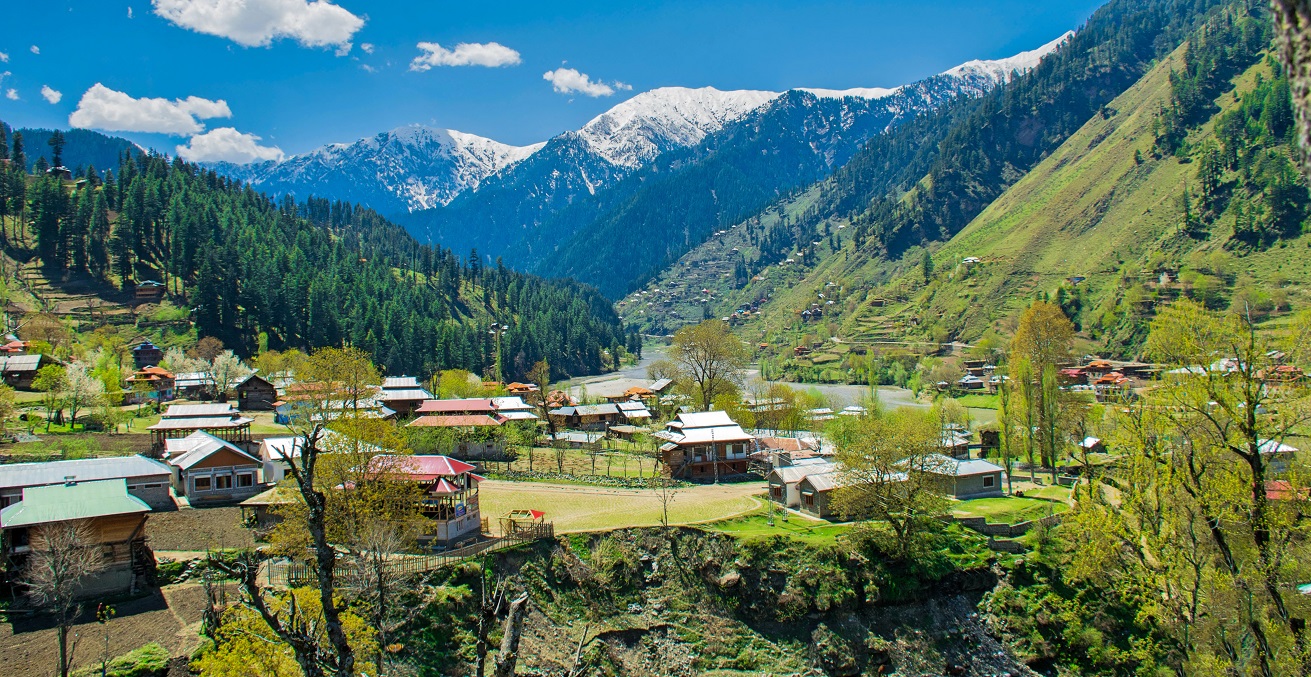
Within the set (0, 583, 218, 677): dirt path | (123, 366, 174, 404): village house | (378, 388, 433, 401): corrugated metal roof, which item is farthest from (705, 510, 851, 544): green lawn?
(123, 366, 174, 404): village house

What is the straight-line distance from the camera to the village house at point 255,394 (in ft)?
270

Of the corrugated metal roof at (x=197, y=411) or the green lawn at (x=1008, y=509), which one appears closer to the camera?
the green lawn at (x=1008, y=509)

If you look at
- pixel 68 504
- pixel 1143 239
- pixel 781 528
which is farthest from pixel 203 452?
pixel 1143 239

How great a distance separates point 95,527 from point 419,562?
13636 mm

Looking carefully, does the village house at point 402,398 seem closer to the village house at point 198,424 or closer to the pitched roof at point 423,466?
the village house at point 198,424

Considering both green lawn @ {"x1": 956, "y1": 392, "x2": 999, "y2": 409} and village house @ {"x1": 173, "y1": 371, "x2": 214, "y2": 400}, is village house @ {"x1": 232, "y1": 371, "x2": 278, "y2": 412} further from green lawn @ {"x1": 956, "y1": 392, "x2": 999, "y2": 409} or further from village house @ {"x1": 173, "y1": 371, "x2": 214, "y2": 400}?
green lawn @ {"x1": 956, "y1": 392, "x2": 999, "y2": 409}

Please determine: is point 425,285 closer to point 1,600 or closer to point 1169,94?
point 1,600

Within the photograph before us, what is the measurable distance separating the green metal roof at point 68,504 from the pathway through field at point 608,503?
690 inches

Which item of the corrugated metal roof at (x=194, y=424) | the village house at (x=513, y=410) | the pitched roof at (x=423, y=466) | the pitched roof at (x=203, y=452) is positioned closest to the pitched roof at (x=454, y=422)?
the village house at (x=513, y=410)

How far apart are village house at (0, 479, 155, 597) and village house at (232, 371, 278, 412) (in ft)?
167

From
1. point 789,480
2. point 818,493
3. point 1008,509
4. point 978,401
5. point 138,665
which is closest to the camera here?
point 138,665

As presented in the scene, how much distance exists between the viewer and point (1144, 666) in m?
33.5

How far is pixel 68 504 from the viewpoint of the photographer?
33031 mm

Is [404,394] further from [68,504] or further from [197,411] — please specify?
[68,504]
